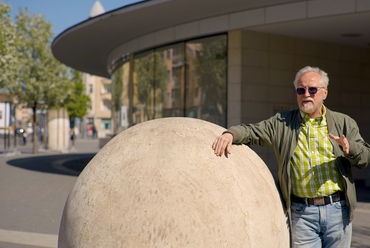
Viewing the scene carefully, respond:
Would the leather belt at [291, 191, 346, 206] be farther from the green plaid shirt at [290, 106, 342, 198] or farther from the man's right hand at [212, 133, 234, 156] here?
the man's right hand at [212, 133, 234, 156]

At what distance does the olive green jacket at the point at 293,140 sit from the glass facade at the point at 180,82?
9.42m

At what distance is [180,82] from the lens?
14523 mm

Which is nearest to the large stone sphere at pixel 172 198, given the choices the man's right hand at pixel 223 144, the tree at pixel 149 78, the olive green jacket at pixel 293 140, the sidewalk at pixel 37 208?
the man's right hand at pixel 223 144

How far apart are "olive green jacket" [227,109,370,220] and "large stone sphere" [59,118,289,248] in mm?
164

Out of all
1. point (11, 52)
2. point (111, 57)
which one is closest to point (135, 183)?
point (111, 57)

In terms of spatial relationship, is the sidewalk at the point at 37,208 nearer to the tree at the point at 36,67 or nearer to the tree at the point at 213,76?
the tree at the point at 213,76

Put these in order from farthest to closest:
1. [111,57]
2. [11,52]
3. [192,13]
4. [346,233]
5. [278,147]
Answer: [11,52] < [111,57] < [192,13] < [278,147] < [346,233]

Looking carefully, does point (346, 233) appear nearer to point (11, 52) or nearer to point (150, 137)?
point (150, 137)

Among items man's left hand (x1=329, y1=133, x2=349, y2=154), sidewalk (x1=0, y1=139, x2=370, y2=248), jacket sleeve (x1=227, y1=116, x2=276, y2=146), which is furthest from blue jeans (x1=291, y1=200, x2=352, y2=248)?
sidewalk (x1=0, y1=139, x2=370, y2=248)

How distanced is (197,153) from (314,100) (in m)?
1.06

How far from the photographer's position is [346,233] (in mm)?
3285

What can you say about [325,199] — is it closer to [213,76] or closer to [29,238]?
[29,238]

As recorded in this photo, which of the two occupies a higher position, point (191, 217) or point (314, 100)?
point (314, 100)

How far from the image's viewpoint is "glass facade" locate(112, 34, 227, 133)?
13.3 metres
